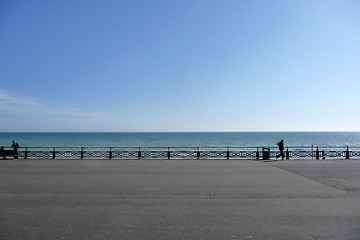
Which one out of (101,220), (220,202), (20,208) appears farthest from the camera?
(220,202)

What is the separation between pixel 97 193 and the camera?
9234mm

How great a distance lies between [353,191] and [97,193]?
897 cm

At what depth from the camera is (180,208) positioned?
24.1 feet

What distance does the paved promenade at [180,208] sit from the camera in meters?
5.56

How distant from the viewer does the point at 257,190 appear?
962cm

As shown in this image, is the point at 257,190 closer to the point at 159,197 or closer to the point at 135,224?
the point at 159,197

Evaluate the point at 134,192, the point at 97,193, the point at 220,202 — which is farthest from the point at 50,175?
the point at 220,202

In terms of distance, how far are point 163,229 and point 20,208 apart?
4330mm

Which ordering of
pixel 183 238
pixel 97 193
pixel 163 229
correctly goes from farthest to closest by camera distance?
pixel 97 193, pixel 163 229, pixel 183 238

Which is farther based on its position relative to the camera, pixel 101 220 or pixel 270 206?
pixel 270 206

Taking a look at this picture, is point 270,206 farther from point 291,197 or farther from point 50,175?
point 50,175

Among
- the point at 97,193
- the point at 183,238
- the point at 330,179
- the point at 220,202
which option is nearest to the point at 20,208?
the point at 97,193

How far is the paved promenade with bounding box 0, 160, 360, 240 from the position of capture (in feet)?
18.2

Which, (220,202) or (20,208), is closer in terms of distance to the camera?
(20,208)
